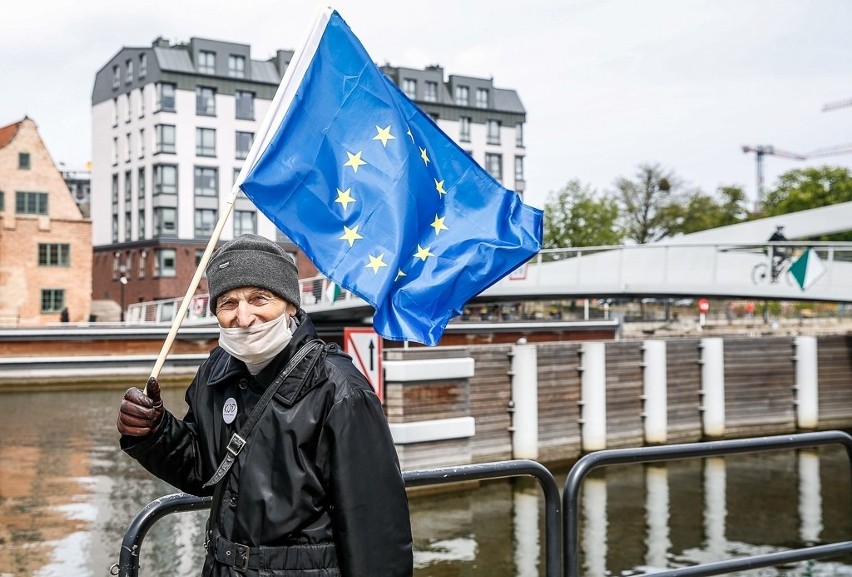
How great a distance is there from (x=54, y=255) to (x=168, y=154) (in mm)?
11840

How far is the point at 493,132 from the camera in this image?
7081 centimetres

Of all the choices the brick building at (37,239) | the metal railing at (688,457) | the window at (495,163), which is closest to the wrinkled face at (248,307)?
the metal railing at (688,457)

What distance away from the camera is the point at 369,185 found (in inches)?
168

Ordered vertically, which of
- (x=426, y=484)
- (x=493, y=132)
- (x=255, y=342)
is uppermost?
(x=493, y=132)

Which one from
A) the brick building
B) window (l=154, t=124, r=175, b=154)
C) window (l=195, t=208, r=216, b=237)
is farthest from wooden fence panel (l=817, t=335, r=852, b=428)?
window (l=154, t=124, r=175, b=154)

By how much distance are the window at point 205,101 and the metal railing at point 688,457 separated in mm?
58755

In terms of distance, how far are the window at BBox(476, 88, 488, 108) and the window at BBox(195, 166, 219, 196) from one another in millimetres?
20204

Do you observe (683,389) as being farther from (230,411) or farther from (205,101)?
(205,101)

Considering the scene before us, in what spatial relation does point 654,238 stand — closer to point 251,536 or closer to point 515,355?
point 515,355

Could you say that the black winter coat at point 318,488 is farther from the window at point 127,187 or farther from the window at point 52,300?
the window at point 127,187

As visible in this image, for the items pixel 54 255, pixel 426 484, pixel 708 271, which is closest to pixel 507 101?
pixel 54 255

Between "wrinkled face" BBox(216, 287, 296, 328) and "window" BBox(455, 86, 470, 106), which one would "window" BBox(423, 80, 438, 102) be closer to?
"window" BBox(455, 86, 470, 106)

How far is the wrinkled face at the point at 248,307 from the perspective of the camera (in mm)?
2771

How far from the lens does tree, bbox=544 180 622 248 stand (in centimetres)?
6406
